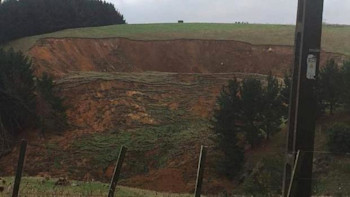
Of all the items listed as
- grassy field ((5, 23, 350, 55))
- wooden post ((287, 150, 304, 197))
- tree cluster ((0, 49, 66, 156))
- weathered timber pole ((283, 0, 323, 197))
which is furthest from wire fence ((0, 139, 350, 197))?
grassy field ((5, 23, 350, 55))

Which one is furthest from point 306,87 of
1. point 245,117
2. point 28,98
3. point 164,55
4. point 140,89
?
point 164,55

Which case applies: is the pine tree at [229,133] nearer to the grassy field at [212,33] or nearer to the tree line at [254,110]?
the tree line at [254,110]

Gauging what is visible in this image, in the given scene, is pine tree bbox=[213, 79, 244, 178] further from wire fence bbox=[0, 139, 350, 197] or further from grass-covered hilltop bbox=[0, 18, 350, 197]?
wire fence bbox=[0, 139, 350, 197]

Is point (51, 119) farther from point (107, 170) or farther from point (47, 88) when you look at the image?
point (107, 170)

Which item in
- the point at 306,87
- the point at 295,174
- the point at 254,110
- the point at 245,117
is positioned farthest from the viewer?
the point at 245,117

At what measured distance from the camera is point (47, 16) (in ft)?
187

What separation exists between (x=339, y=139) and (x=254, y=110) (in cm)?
484

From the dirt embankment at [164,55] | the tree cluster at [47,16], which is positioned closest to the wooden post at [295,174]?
the dirt embankment at [164,55]

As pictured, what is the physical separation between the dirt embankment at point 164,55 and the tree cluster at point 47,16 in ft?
24.7

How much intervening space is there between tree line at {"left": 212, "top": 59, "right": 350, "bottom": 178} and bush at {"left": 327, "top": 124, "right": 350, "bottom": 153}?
10.6 feet

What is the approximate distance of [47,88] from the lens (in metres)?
31.9

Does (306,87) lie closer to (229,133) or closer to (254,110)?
(229,133)

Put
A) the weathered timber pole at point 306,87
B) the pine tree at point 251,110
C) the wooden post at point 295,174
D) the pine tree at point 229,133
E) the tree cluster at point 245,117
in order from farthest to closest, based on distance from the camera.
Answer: the pine tree at point 251,110 → the tree cluster at point 245,117 → the pine tree at point 229,133 → the weathered timber pole at point 306,87 → the wooden post at point 295,174

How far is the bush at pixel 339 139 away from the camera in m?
21.6
